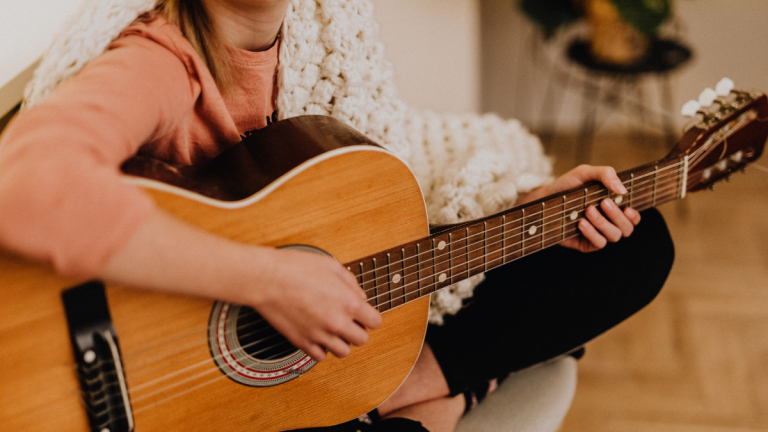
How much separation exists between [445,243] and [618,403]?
35.8 inches

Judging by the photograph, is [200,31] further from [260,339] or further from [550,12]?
[550,12]

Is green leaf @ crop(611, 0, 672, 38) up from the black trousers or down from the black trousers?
up

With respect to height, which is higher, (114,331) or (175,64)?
(175,64)

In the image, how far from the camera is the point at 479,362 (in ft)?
2.78

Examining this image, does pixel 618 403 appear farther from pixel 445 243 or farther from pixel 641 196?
pixel 445 243

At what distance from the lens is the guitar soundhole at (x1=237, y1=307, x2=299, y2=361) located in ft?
2.01

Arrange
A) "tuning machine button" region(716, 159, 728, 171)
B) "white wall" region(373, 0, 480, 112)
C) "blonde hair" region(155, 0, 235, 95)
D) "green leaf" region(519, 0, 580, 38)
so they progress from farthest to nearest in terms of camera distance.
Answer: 1. "green leaf" region(519, 0, 580, 38)
2. "white wall" region(373, 0, 480, 112)
3. "tuning machine button" region(716, 159, 728, 171)
4. "blonde hair" region(155, 0, 235, 95)

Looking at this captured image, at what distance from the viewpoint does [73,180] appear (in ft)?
1.42

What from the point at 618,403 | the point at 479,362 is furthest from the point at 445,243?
the point at 618,403

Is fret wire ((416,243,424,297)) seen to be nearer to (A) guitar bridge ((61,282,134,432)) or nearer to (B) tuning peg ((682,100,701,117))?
(A) guitar bridge ((61,282,134,432))

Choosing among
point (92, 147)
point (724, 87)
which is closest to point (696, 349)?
point (724, 87)

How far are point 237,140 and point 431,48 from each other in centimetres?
105

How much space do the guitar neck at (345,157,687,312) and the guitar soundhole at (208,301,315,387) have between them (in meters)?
0.12

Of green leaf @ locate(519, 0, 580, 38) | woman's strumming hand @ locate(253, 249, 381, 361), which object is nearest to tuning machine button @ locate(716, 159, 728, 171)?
woman's strumming hand @ locate(253, 249, 381, 361)
